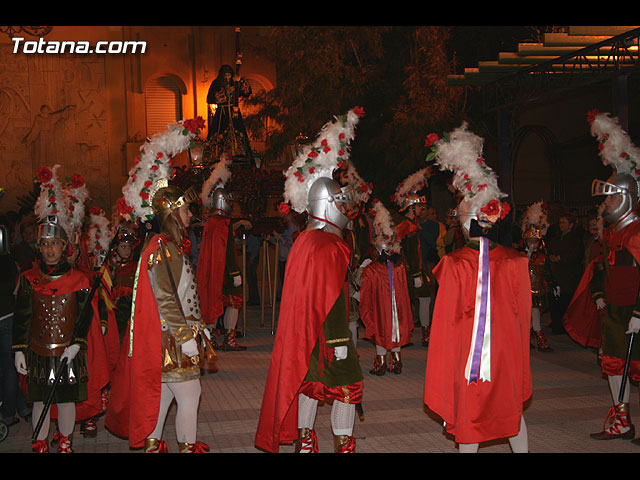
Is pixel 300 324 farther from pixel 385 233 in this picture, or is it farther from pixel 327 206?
pixel 385 233

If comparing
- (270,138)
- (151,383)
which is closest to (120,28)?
(270,138)

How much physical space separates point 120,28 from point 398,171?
1288cm

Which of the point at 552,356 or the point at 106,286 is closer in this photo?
the point at 106,286

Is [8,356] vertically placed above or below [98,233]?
below

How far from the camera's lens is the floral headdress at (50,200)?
236 inches

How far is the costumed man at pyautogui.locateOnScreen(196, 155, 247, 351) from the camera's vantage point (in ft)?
34.4

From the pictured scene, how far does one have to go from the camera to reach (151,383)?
191 inches

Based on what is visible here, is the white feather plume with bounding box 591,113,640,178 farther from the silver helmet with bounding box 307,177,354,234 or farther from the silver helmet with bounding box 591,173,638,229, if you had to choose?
the silver helmet with bounding box 307,177,354,234

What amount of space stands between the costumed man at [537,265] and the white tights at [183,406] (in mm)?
Result: 6496

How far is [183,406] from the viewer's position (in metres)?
4.93

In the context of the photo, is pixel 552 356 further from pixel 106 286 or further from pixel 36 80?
pixel 36 80

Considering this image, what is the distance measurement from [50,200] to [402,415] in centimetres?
406

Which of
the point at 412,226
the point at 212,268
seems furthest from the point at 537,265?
the point at 212,268

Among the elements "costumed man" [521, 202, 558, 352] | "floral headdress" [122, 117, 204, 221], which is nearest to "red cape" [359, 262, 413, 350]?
"costumed man" [521, 202, 558, 352]
